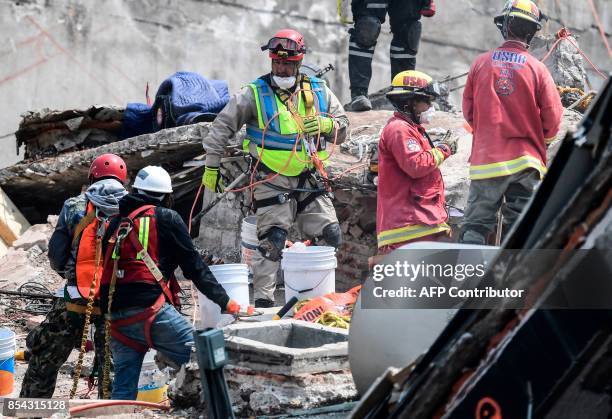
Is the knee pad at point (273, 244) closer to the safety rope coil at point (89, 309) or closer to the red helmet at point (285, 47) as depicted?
the red helmet at point (285, 47)

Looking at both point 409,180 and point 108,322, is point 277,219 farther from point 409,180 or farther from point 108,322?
point 108,322

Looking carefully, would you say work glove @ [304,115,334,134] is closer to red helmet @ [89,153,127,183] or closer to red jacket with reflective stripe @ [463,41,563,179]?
red jacket with reflective stripe @ [463,41,563,179]

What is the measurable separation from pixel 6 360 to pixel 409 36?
17.2ft

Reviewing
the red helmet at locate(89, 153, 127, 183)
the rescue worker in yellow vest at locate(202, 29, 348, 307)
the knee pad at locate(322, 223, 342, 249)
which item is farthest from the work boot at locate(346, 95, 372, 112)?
the red helmet at locate(89, 153, 127, 183)

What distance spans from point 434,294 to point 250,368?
1.62 meters

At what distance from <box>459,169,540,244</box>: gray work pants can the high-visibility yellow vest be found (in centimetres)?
148

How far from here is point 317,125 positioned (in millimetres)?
7164

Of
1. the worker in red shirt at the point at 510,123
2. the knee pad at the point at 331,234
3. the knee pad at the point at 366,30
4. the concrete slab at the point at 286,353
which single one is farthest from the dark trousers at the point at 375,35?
the concrete slab at the point at 286,353

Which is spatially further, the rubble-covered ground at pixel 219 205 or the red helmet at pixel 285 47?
the rubble-covered ground at pixel 219 205

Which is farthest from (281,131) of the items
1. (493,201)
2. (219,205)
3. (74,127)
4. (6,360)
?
(74,127)

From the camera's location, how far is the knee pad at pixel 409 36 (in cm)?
979

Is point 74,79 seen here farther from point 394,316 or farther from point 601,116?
point 601,116

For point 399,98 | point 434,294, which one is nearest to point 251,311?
point 399,98

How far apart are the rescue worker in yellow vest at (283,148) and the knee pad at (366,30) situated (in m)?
2.22
